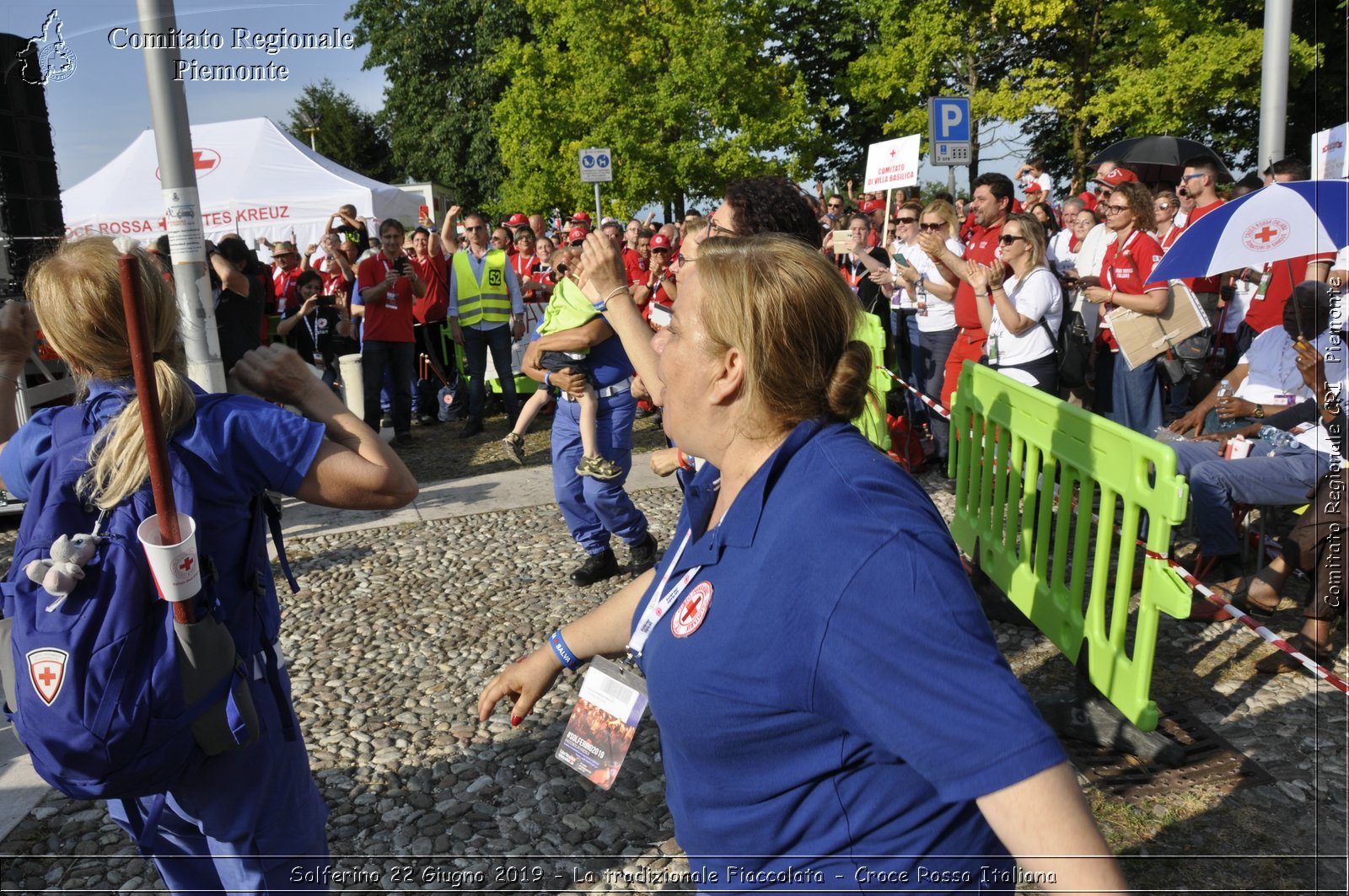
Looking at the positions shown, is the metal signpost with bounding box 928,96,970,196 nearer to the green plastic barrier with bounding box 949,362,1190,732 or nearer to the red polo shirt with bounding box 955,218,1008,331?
the red polo shirt with bounding box 955,218,1008,331

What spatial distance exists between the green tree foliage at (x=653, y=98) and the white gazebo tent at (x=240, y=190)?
8.88m

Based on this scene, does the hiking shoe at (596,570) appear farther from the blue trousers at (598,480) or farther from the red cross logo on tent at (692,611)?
the red cross logo on tent at (692,611)

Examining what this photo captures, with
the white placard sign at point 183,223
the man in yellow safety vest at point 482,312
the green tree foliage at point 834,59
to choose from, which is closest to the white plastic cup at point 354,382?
the man in yellow safety vest at point 482,312

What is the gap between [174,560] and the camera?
171 cm

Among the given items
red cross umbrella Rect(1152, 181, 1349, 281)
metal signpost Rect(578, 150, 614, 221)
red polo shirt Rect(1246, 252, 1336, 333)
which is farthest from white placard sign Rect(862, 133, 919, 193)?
red cross umbrella Rect(1152, 181, 1349, 281)

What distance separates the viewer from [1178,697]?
398 cm

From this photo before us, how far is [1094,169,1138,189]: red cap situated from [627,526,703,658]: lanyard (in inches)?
239

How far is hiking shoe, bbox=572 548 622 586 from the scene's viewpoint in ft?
18.1

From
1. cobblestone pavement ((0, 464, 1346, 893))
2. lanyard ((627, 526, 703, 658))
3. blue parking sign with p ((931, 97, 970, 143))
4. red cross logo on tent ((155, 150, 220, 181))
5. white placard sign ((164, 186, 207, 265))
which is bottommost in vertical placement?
cobblestone pavement ((0, 464, 1346, 893))

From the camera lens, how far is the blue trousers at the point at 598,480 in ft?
17.7

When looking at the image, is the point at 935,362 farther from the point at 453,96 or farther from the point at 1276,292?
the point at 453,96

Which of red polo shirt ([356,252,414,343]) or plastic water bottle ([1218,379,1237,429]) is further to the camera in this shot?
red polo shirt ([356,252,414,343])

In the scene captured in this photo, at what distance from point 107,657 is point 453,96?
150 feet

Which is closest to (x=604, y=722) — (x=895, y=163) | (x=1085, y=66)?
(x=895, y=163)
